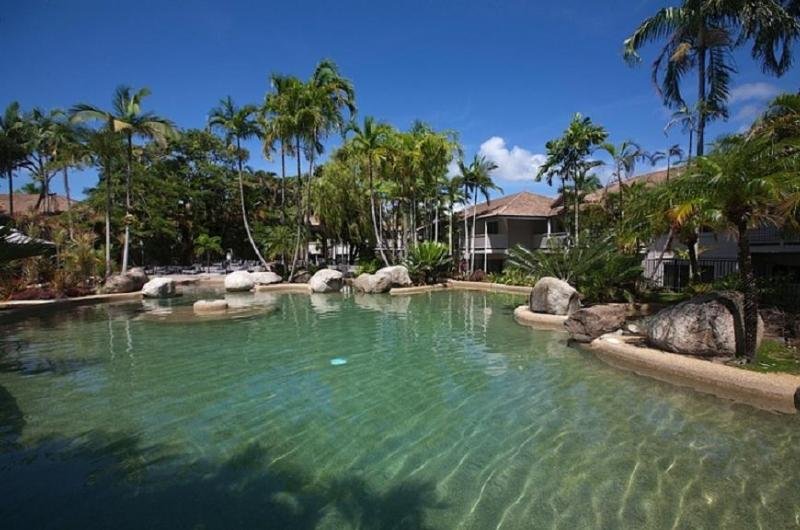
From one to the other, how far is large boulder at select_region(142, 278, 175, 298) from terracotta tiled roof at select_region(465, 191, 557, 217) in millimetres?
22365

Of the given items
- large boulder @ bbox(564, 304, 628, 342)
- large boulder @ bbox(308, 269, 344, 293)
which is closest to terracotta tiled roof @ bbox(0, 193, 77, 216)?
large boulder @ bbox(308, 269, 344, 293)

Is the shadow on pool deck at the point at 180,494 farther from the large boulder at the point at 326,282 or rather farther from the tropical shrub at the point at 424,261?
the tropical shrub at the point at 424,261

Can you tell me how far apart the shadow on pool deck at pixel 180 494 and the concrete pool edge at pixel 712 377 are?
5.90 metres

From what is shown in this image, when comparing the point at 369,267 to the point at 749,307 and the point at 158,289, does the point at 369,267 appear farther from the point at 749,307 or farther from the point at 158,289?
the point at 749,307

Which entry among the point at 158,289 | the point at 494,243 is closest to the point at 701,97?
the point at 494,243

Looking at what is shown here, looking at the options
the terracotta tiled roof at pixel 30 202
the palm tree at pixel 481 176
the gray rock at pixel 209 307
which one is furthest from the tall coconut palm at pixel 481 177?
the terracotta tiled roof at pixel 30 202

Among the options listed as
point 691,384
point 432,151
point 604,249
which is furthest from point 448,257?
point 691,384

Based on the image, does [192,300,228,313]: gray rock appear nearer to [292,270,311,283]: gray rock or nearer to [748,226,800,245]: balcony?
[292,270,311,283]: gray rock

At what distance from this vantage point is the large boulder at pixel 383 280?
81.5ft

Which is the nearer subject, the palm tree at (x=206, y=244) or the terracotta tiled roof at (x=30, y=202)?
the palm tree at (x=206, y=244)

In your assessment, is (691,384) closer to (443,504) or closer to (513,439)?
(513,439)

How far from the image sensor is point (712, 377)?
24.9 feet

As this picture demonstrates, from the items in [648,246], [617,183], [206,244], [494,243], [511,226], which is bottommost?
[648,246]

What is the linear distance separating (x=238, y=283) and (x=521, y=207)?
21.5 meters
